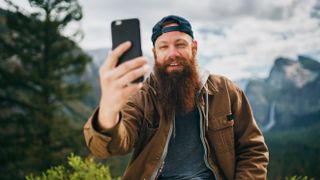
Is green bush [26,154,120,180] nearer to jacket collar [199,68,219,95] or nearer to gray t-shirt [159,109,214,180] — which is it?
gray t-shirt [159,109,214,180]

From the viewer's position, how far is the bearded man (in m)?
3.08

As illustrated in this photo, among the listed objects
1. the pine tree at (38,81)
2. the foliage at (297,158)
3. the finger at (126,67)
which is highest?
the finger at (126,67)

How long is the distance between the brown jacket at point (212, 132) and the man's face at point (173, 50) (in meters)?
0.29

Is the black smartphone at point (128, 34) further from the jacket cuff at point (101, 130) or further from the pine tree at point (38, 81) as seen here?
the pine tree at point (38, 81)

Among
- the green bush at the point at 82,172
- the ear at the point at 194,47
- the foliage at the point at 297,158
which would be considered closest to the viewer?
the ear at the point at 194,47

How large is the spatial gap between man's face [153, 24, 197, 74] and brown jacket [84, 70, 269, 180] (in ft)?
0.94

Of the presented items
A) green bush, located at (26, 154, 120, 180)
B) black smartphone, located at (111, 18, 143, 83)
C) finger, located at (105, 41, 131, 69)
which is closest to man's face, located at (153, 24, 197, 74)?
black smartphone, located at (111, 18, 143, 83)

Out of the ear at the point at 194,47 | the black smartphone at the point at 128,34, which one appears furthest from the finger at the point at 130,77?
the ear at the point at 194,47

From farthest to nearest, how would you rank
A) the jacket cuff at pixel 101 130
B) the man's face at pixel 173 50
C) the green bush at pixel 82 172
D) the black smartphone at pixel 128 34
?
the green bush at pixel 82 172 < the man's face at pixel 173 50 < the jacket cuff at pixel 101 130 < the black smartphone at pixel 128 34

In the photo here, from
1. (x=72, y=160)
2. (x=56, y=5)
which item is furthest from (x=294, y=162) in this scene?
(x=72, y=160)

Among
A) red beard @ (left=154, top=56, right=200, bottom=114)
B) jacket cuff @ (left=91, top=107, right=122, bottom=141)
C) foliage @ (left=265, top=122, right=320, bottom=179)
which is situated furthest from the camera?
foliage @ (left=265, top=122, right=320, bottom=179)

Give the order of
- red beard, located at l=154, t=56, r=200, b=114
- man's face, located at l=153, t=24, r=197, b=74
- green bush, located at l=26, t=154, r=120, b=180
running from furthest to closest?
green bush, located at l=26, t=154, r=120, b=180
red beard, located at l=154, t=56, r=200, b=114
man's face, located at l=153, t=24, r=197, b=74

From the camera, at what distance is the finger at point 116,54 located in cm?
178

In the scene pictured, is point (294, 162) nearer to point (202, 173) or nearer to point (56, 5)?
point (56, 5)
